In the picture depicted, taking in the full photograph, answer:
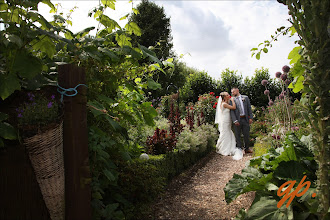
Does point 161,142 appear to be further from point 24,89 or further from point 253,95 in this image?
point 253,95

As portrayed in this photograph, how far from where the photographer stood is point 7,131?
170 centimetres

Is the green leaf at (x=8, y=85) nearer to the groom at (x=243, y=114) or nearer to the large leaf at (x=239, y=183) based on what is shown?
the large leaf at (x=239, y=183)

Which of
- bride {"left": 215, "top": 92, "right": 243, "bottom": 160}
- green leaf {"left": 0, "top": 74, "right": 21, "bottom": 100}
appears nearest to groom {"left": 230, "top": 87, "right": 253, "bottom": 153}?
bride {"left": 215, "top": 92, "right": 243, "bottom": 160}

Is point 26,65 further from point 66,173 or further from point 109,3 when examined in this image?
point 109,3

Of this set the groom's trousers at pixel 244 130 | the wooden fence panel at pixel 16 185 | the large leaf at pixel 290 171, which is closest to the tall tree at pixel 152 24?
the groom's trousers at pixel 244 130

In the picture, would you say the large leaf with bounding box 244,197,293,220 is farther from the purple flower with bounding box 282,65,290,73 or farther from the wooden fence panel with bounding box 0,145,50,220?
the purple flower with bounding box 282,65,290,73

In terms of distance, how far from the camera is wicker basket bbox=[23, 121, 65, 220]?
69.4 inches

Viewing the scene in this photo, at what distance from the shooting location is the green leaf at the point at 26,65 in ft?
5.58

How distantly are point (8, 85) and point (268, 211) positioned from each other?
2.28 metres

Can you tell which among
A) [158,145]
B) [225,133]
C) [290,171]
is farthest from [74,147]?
[225,133]

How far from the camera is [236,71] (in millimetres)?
13211

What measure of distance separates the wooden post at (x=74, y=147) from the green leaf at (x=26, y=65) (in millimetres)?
266

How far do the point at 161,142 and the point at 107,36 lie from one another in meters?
2.86

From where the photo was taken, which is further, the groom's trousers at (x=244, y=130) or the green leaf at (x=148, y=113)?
the groom's trousers at (x=244, y=130)
